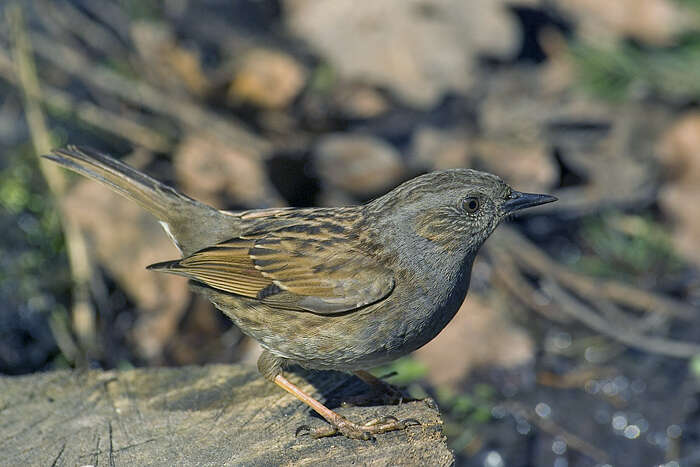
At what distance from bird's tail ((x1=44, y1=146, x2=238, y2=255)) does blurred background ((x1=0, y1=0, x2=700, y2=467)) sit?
111cm

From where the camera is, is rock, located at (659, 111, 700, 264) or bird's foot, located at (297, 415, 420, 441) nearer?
bird's foot, located at (297, 415, 420, 441)

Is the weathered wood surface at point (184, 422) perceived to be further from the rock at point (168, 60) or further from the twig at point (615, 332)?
the rock at point (168, 60)

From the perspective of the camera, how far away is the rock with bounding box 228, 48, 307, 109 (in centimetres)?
665

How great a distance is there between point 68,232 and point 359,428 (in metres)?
3.00

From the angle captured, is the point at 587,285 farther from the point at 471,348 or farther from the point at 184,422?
Result: the point at 184,422

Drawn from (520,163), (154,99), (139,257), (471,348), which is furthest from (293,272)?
(154,99)

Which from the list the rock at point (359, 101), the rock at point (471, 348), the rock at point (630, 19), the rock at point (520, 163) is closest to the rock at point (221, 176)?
the rock at point (359, 101)

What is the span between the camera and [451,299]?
3.56 metres

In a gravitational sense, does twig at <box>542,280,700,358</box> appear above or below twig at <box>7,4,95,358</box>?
below

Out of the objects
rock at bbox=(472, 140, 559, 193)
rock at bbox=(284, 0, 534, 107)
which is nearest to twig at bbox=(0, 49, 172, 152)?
rock at bbox=(284, 0, 534, 107)

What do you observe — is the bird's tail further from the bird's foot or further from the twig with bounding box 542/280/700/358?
the twig with bounding box 542/280/700/358

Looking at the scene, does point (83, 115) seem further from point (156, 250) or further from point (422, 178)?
point (422, 178)

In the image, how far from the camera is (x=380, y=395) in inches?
146

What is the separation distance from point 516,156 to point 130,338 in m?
2.98
